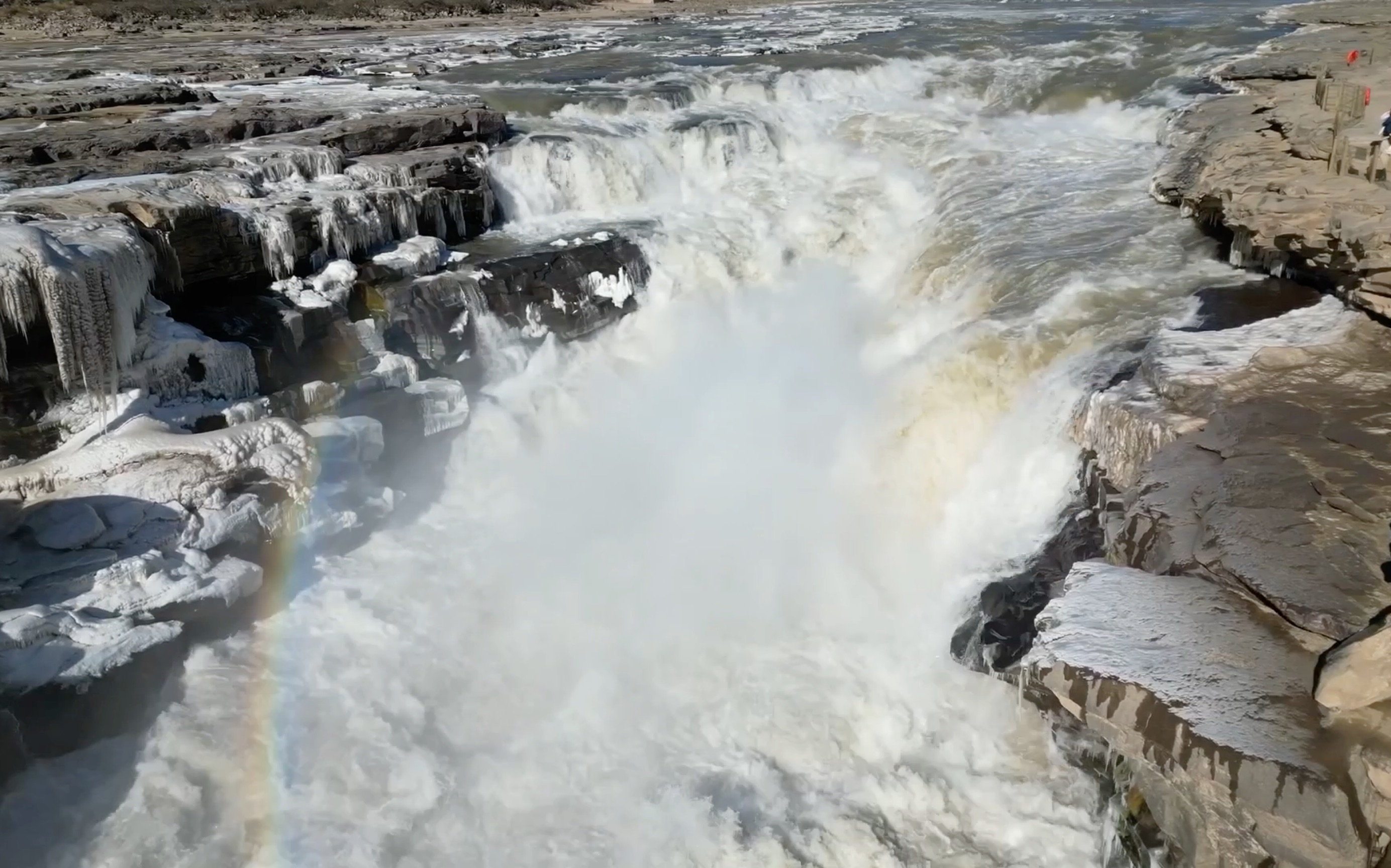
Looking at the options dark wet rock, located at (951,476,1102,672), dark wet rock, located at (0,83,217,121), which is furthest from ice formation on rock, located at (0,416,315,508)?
dark wet rock, located at (0,83,217,121)

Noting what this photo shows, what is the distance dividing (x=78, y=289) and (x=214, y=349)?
1272mm

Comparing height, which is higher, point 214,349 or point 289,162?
point 289,162

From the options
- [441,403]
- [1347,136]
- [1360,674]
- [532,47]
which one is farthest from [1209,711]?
[532,47]

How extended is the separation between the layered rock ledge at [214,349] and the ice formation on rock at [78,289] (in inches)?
0.8

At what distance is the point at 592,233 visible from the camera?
39.8 ft

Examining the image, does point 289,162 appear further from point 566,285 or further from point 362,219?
point 566,285

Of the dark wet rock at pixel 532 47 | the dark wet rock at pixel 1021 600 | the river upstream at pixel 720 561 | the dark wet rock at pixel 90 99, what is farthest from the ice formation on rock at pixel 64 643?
the dark wet rock at pixel 532 47

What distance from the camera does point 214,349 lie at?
8430 millimetres

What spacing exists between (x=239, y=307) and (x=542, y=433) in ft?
10.9

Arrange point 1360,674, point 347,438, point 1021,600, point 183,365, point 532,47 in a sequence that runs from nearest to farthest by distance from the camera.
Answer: point 1360,674 < point 1021,600 < point 183,365 < point 347,438 < point 532,47

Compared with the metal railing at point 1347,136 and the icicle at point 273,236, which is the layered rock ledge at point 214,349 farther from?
the metal railing at point 1347,136

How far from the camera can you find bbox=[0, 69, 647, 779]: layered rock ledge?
6.58 meters

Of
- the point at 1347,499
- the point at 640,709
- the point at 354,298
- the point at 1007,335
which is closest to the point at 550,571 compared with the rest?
the point at 640,709

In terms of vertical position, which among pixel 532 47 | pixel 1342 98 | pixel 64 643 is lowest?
pixel 64 643
